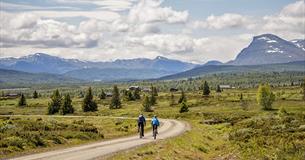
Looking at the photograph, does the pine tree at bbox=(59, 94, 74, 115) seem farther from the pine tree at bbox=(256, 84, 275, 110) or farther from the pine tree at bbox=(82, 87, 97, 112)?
the pine tree at bbox=(256, 84, 275, 110)

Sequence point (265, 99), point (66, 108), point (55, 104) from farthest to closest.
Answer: point (55, 104), point (265, 99), point (66, 108)

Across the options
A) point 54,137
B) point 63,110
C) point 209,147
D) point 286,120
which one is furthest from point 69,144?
point 63,110

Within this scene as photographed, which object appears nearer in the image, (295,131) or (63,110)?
(295,131)

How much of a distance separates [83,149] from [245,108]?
115930 mm

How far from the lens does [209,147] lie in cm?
5684

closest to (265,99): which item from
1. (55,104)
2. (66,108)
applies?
(66,108)

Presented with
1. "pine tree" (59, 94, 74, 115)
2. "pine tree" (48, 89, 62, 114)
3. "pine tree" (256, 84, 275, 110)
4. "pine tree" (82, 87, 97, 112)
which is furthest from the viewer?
"pine tree" (82, 87, 97, 112)

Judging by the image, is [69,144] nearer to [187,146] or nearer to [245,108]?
[187,146]

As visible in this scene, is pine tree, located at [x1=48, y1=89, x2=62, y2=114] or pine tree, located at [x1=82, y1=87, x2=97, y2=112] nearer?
pine tree, located at [x1=48, y1=89, x2=62, y2=114]

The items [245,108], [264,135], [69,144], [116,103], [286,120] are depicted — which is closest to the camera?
[69,144]

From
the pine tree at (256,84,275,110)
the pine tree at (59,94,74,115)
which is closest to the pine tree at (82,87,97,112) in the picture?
the pine tree at (59,94,74,115)

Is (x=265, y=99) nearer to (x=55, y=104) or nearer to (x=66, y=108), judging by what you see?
(x=66, y=108)

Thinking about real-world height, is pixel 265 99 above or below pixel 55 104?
below

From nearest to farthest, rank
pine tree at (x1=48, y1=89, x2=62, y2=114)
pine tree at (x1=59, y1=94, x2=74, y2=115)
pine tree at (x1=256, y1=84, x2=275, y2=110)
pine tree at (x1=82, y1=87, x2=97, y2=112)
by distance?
pine tree at (x1=256, y1=84, x2=275, y2=110), pine tree at (x1=59, y1=94, x2=74, y2=115), pine tree at (x1=48, y1=89, x2=62, y2=114), pine tree at (x1=82, y1=87, x2=97, y2=112)
